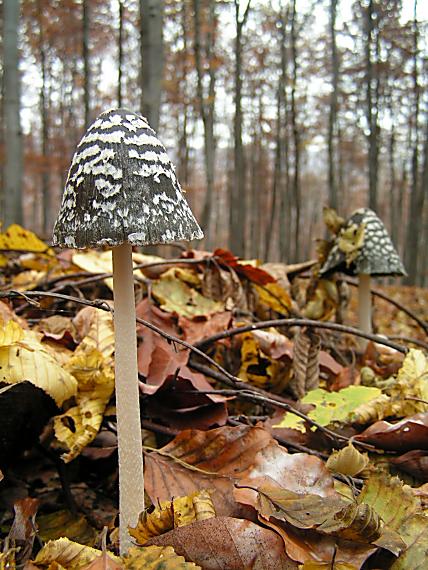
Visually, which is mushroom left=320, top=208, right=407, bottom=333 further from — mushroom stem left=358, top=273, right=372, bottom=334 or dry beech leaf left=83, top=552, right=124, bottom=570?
dry beech leaf left=83, top=552, right=124, bottom=570

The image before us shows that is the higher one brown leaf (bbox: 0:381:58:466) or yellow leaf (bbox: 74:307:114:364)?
yellow leaf (bbox: 74:307:114:364)

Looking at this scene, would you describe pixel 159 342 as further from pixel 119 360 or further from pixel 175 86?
pixel 175 86

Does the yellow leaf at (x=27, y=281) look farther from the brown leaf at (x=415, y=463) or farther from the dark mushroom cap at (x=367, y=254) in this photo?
the brown leaf at (x=415, y=463)

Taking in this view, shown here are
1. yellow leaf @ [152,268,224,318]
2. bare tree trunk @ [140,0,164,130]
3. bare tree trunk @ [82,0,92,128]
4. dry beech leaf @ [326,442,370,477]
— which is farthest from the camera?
bare tree trunk @ [82,0,92,128]

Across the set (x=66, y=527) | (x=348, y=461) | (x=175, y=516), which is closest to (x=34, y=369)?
(x=66, y=527)

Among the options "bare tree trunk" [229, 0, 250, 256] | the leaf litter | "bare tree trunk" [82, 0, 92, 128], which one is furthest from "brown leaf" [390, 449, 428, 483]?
"bare tree trunk" [229, 0, 250, 256]

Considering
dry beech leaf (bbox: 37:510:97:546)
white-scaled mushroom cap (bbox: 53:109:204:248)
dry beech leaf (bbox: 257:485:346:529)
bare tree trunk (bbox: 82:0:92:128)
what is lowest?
dry beech leaf (bbox: 37:510:97:546)

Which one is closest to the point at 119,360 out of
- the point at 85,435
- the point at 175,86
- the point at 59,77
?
the point at 85,435
